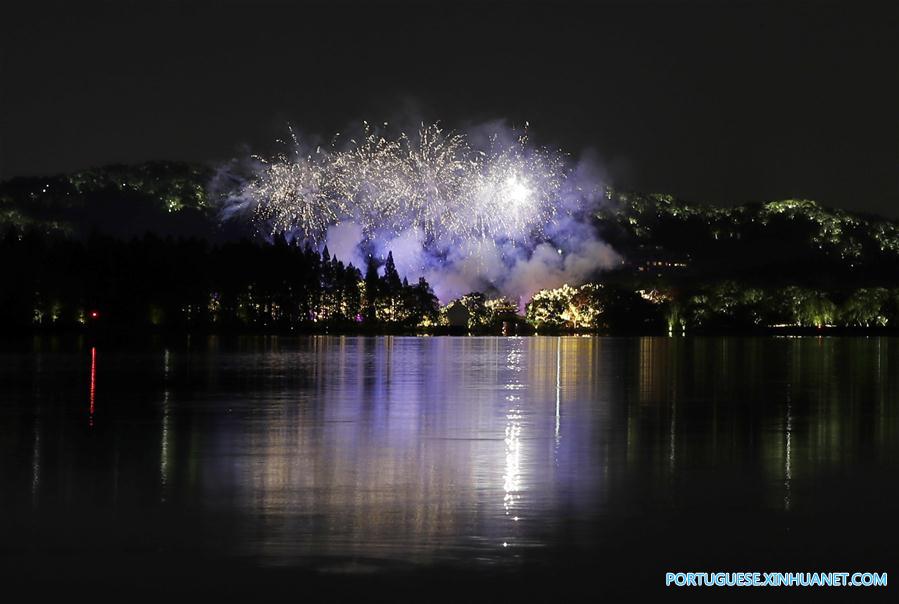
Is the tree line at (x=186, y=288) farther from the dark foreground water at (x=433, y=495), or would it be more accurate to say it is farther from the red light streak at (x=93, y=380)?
the dark foreground water at (x=433, y=495)

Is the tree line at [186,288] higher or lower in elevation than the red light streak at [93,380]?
higher

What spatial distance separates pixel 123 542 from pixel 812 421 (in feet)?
70.2

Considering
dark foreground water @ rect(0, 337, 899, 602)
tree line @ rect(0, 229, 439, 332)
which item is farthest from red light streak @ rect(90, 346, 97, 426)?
tree line @ rect(0, 229, 439, 332)

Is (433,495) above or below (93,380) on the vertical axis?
below

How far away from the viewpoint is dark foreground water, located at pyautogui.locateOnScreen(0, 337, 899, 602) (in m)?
14.2

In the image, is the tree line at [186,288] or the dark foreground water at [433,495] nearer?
the dark foreground water at [433,495]

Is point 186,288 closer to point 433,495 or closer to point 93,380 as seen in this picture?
point 93,380

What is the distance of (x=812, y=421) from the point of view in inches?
1278

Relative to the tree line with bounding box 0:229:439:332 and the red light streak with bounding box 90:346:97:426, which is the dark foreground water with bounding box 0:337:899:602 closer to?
the red light streak with bounding box 90:346:97:426

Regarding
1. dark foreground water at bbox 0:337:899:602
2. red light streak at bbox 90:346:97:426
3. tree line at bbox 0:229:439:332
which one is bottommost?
dark foreground water at bbox 0:337:899:602

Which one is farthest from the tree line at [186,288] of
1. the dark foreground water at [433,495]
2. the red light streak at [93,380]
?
the dark foreground water at [433,495]

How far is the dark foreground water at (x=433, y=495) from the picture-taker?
14172mm

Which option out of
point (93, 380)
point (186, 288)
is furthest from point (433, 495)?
point (186, 288)

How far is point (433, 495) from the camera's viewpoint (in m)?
19.5
